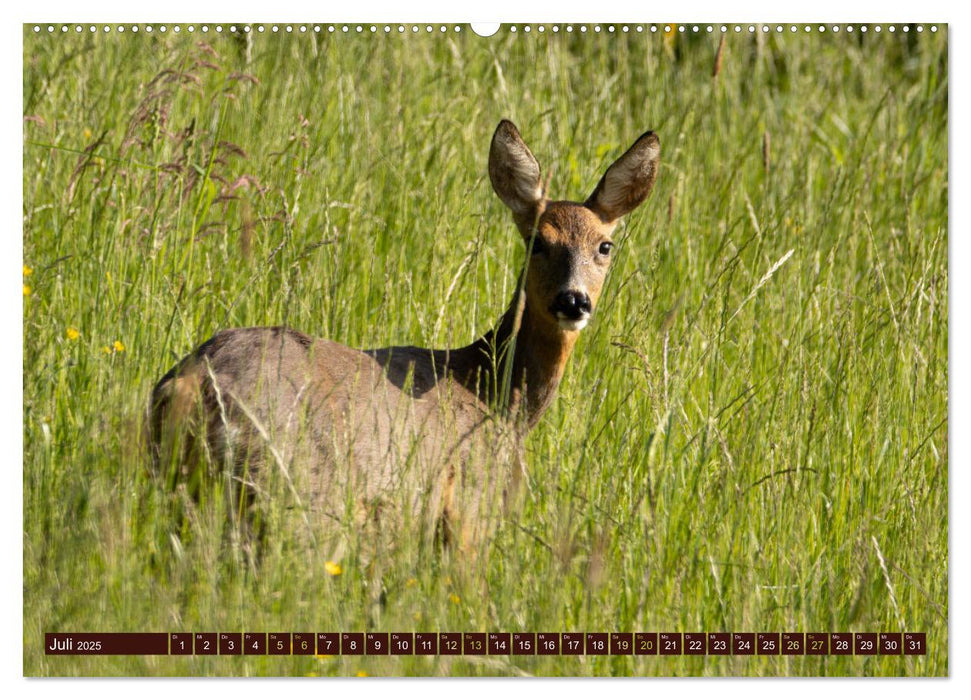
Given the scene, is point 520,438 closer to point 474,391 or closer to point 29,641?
point 474,391

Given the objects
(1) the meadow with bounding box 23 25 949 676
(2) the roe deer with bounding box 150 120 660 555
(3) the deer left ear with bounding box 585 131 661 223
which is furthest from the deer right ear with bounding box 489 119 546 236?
(1) the meadow with bounding box 23 25 949 676

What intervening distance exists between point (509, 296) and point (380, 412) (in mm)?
1452

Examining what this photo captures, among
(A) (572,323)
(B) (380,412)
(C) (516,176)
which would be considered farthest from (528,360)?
(B) (380,412)

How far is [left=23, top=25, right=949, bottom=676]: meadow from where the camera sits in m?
3.38

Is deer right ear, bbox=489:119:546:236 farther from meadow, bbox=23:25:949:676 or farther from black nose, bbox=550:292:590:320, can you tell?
black nose, bbox=550:292:590:320

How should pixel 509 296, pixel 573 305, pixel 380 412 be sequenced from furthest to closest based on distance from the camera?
pixel 509 296, pixel 573 305, pixel 380 412

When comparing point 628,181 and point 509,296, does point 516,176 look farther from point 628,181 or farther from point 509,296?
point 509,296

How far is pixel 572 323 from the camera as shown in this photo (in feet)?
14.0

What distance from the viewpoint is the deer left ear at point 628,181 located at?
14.9 ft

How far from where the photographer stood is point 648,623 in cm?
334

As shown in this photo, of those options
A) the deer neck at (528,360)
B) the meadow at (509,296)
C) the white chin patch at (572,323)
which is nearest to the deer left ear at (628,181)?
the meadow at (509,296)

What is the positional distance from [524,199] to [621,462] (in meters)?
1.07

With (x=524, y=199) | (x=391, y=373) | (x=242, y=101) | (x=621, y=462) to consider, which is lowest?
(x=621, y=462)

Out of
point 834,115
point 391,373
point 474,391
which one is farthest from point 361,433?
point 834,115
